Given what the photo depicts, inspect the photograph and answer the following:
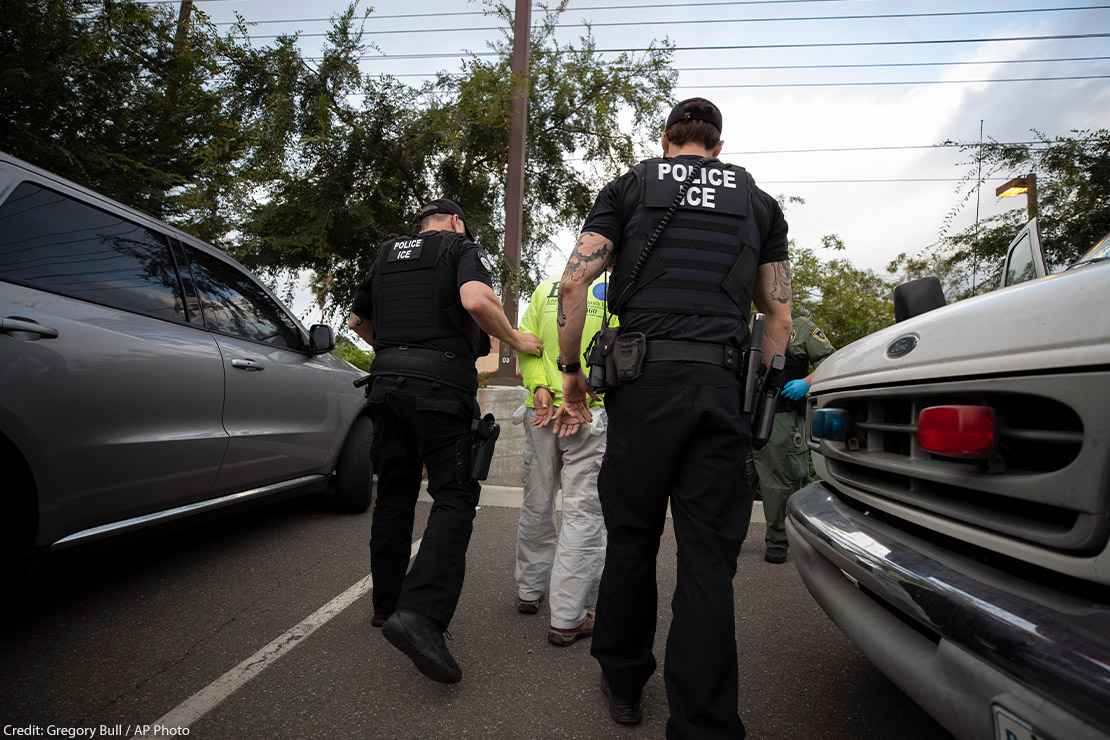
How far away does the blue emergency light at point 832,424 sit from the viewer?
1.85 meters

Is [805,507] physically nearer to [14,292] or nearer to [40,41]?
[14,292]

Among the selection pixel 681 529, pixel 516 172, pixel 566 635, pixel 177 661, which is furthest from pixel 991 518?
pixel 516 172

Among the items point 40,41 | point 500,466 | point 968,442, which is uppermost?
point 40,41

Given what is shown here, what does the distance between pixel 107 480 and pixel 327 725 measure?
1.34 meters

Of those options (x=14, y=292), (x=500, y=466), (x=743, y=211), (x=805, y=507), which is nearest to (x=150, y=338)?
(x=14, y=292)

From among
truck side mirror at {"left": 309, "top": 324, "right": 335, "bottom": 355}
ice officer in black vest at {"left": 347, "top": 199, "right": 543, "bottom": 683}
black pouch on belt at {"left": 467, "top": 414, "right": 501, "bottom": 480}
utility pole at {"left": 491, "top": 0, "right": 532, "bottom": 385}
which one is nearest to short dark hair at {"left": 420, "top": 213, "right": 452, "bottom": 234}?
ice officer in black vest at {"left": 347, "top": 199, "right": 543, "bottom": 683}

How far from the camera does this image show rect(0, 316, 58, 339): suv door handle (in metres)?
2.10

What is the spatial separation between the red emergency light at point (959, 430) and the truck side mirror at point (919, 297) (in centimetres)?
78

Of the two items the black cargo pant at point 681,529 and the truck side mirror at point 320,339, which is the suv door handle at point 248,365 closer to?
the truck side mirror at point 320,339

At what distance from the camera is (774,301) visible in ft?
7.00

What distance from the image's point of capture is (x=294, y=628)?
2.69 m

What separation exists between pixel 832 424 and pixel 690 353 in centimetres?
47

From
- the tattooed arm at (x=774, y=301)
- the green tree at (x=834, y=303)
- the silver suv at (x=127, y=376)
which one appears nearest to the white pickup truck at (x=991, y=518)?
the tattooed arm at (x=774, y=301)

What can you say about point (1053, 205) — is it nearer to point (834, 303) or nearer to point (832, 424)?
point (834, 303)
